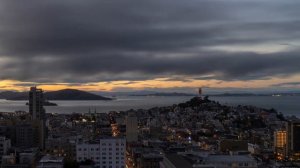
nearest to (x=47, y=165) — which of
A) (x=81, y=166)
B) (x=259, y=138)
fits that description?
(x=81, y=166)

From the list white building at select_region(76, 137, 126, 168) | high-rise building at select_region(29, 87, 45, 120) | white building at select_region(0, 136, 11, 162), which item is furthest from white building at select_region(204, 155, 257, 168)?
high-rise building at select_region(29, 87, 45, 120)

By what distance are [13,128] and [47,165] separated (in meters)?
20.8

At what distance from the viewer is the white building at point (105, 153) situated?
1187 inches

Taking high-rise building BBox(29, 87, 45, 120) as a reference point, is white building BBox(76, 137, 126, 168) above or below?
below

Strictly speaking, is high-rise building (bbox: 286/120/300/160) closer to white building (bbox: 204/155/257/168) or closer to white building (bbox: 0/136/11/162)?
white building (bbox: 204/155/257/168)

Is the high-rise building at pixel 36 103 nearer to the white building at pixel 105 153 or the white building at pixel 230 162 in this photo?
the white building at pixel 105 153

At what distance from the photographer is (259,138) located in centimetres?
5147

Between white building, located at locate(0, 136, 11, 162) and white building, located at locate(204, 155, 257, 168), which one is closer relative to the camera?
white building, located at locate(204, 155, 257, 168)

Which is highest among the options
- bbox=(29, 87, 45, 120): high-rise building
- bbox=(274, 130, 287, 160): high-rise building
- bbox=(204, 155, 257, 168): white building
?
bbox=(29, 87, 45, 120): high-rise building

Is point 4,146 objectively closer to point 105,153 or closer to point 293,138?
point 105,153

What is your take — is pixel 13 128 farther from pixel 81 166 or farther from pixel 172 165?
pixel 172 165

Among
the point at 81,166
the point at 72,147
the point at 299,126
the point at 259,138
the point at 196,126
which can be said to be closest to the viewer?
the point at 81,166

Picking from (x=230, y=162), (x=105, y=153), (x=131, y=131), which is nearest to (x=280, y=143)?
(x=131, y=131)

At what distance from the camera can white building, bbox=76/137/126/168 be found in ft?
98.9
